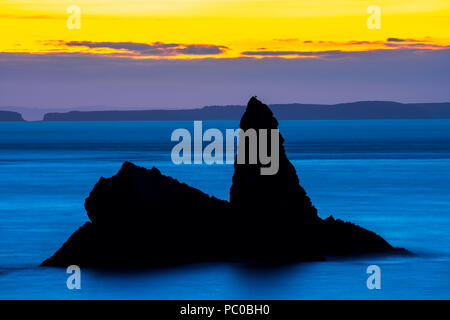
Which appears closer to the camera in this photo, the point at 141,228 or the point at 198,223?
the point at 141,228

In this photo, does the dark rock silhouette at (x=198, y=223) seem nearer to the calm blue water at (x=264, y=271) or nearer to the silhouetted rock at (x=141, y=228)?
the silhouetted rock at (x=141, y=228)

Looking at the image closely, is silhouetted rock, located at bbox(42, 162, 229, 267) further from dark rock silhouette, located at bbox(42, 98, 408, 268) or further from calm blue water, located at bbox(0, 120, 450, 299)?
calm blue water, located at bbox(0, 120, 450, 299)

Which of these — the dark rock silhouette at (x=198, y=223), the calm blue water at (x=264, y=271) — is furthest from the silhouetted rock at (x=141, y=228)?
the calm blue water at (x=264, y=271)

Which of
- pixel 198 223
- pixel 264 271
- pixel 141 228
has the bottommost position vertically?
pixel 264 271

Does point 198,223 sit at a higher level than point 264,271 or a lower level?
higher

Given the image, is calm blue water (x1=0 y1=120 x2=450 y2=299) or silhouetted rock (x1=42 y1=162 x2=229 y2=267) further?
silhouetted rock (x1=42 y1=162 x2=229 y2=267)

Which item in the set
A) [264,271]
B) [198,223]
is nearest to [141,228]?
[198,223]

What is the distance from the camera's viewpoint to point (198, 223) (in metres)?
33.8

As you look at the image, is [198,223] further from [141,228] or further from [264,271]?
Answer: [264,271]

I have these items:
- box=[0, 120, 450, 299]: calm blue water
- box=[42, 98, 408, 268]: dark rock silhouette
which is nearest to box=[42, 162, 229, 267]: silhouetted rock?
box=[42, 98, 408, 268]: dark rock silhouette

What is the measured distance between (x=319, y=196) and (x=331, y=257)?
31.1 m

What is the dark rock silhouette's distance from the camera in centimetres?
3291

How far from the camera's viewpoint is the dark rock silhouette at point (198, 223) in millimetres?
32906
